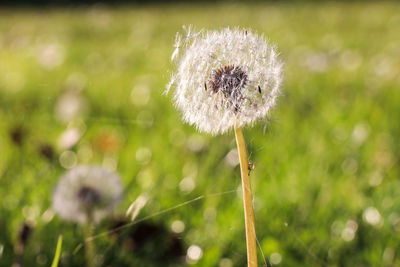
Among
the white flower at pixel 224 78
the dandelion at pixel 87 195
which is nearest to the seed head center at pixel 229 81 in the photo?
the white flower at pixel 224 78

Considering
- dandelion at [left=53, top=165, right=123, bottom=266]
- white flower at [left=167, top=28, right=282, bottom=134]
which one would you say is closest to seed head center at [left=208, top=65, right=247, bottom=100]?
white flower at [left=167, top=28, right=282, bottom=134]

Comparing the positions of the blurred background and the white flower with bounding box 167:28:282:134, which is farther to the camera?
the blurred background

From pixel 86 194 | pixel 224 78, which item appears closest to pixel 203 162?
pixel 86 194

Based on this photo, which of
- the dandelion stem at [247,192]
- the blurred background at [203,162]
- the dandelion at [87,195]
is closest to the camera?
the dandelion stem at [247,192]

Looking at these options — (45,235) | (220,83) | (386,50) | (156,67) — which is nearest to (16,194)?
(45,235)

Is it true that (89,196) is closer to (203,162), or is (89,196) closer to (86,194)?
(86,194)

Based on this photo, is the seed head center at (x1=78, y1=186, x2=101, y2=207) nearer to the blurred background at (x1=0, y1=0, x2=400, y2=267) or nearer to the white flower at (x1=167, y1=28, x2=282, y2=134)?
the blurred background at (x1=0, y1=0, x2=400, y2=267)

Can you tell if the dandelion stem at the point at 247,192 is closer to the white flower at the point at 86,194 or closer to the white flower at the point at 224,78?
the white flower at the point at 224,78
